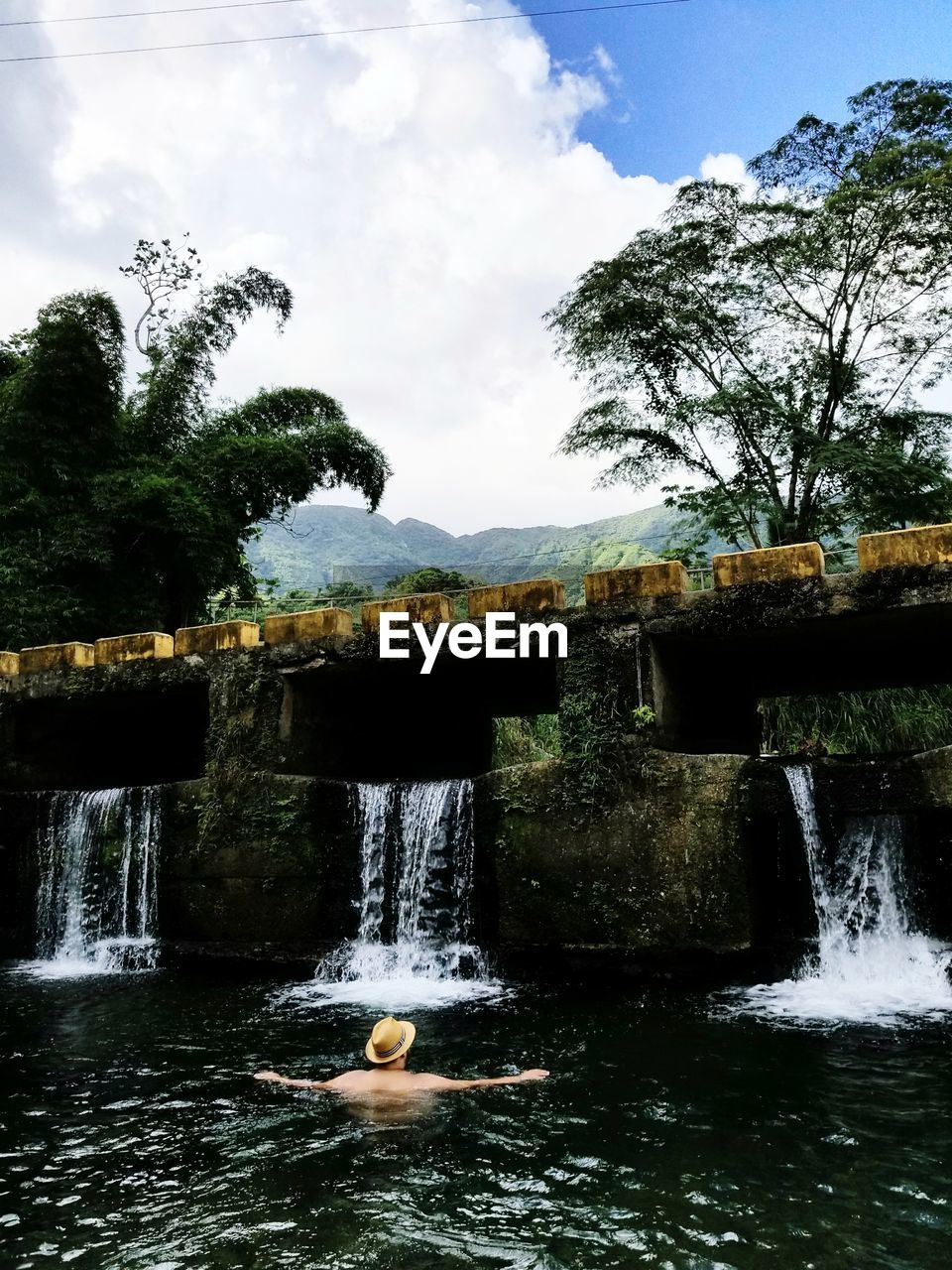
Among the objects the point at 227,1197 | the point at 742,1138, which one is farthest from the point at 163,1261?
the point at 742,1138

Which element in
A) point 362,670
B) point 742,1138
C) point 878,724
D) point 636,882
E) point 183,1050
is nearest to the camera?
point 742,1138

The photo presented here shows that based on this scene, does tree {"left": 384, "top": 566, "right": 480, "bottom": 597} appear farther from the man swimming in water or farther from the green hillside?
the green hillside

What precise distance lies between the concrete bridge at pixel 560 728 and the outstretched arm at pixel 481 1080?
2478mm

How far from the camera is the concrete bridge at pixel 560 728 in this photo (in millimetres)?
7387

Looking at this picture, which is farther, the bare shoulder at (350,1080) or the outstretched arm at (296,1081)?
the outstretched arm at (296,1081)

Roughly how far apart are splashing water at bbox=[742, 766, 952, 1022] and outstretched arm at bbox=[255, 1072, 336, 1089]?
10.5ft

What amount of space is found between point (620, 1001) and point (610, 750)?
2001 mm

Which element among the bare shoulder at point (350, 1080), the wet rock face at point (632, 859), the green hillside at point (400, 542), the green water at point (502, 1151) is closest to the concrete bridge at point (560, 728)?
the wet rock face at point (632, 859)

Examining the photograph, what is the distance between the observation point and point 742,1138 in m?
4.23

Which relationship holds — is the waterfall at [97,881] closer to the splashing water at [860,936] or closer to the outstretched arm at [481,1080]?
the outstretched arm at [481,1080]

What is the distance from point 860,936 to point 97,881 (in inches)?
297

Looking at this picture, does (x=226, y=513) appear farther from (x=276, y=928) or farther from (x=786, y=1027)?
(x=786, y=1027)

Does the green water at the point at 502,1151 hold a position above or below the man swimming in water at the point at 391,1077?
below

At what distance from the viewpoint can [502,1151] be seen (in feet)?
13.6
